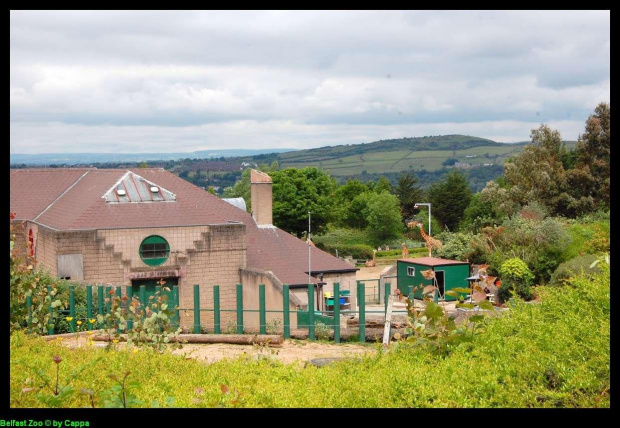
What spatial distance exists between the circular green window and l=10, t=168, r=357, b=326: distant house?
0.10 ft

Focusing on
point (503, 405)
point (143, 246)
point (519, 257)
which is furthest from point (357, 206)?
point (503, 405)

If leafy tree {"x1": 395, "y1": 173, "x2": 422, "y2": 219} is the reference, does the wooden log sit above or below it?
below

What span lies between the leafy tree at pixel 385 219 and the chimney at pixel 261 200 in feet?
115

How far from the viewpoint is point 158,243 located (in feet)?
74.6

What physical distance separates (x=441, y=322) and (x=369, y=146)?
14390 centimetres

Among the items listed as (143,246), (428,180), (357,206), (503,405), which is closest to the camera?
(503,405)

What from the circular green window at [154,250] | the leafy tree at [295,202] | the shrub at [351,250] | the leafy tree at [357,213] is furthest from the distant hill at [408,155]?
the circular green window at [154,250]

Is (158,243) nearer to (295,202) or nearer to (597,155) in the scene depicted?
(597,155)

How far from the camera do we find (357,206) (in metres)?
70.2

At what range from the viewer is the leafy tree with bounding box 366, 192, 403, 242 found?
6450 cm

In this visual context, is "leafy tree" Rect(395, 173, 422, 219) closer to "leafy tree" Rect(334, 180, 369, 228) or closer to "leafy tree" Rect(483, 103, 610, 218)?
"leafy tree" Rect(334, 180, 369, 228)

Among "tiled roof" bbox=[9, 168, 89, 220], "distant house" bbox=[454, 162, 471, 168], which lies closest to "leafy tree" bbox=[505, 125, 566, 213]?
"tiled roof" bbox=[9, 168, 89, 220]
